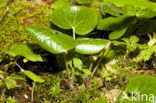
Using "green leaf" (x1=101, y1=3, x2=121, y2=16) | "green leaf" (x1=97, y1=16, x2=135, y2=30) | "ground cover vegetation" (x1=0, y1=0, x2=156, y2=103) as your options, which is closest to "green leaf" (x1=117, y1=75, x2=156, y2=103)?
"ground cover vegetation" (x1=0, y1=0, x2=156, y2=103)

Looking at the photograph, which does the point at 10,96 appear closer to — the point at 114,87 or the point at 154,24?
the point at 114,87

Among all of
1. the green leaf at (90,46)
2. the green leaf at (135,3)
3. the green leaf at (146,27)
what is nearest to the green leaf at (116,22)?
the green leaf at (146,27)

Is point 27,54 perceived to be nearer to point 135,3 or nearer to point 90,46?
point 90,46

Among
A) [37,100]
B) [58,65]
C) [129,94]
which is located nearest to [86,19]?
[58,65]

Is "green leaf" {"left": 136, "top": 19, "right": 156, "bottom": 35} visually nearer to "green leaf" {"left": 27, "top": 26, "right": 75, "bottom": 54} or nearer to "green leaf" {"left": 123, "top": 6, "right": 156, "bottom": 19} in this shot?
"green leaf" {"left": 123, "top": 6, "right": 156, "bottom": 19}

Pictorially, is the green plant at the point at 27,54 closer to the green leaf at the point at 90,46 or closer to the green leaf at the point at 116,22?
the green leaf at the point at 90,46

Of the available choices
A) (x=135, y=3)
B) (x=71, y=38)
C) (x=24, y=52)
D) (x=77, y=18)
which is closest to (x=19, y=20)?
(x=24, y=52)
